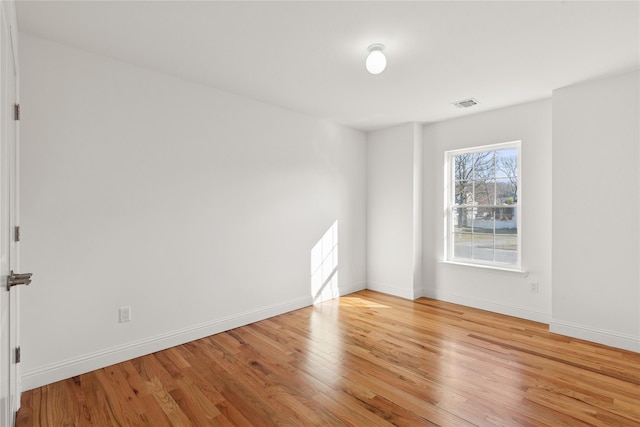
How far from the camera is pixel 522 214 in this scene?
3863mm

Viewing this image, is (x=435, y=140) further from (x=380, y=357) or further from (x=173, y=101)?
(x=173, y=101)

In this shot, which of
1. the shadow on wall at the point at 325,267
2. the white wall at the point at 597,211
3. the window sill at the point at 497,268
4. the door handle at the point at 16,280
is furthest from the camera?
the shadow on wall at the point at 325,267

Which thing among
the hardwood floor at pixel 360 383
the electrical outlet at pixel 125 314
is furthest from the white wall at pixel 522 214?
the electrical outlet at pixel 125 314

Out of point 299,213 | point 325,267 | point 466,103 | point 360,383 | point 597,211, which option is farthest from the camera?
point 325,267

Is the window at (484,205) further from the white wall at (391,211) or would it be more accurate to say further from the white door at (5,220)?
→ the white door at (5,220)

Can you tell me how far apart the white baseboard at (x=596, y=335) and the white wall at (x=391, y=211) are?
171 cm

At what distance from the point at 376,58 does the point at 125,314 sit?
2960 millimetres

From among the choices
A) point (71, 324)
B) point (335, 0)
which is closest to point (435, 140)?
point (335, 0)

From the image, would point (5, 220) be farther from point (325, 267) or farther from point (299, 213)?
point (325, 267)

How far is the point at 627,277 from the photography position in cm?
297

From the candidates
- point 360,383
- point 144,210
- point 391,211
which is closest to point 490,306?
point 391,211

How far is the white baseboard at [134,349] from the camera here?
2350 millimetres

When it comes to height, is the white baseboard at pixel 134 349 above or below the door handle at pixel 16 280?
below

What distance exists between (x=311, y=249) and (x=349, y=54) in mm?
2495
